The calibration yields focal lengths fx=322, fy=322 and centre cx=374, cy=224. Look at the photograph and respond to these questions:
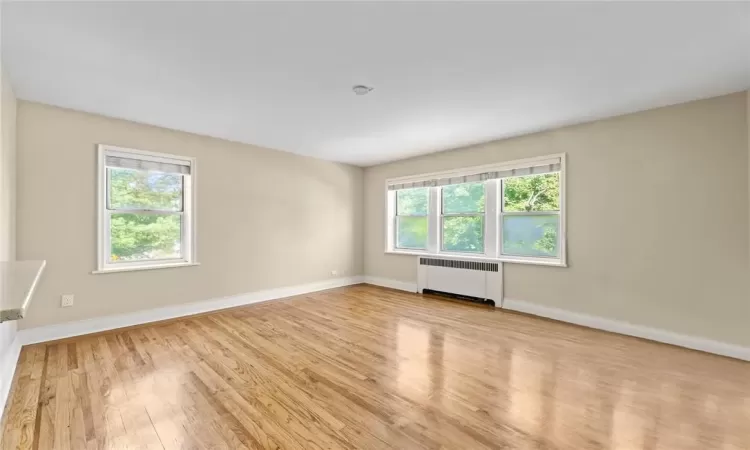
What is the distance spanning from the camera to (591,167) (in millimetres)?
3793

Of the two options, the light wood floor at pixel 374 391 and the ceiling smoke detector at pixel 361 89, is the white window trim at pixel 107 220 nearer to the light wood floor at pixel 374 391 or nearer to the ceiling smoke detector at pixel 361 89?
the light wood floor at pixel 374 391

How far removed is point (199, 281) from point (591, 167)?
5.12m

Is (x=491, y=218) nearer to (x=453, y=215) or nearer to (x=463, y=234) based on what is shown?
(x=463, y=234)

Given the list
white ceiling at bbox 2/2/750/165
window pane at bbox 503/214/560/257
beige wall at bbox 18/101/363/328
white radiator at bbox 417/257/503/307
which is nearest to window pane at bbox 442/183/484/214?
window pane at bbox 503/214/560/257

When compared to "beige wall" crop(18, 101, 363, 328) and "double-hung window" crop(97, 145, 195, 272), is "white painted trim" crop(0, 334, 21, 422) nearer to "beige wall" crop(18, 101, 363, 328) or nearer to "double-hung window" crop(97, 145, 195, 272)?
"beige wall" crop(18, 101, 363, 328)

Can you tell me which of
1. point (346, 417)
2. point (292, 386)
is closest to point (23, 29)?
point (292, 386)

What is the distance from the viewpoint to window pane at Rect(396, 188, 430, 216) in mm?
5727

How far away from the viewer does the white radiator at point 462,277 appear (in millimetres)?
4602

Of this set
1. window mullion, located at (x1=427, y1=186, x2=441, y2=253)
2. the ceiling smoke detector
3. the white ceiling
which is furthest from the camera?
window mullion, located at (x1=427, y1=186, x2=441, y2=253)

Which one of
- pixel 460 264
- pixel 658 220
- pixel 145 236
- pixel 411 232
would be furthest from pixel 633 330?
pixel 145 236

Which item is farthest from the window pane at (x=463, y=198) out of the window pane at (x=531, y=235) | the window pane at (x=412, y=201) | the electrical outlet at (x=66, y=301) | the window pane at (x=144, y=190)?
the electrical outlet at (x=66, y=301)

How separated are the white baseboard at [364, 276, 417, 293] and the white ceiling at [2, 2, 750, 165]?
2.98 metres

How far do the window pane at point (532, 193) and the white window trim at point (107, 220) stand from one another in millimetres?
4317

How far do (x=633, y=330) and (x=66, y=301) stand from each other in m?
6.00
